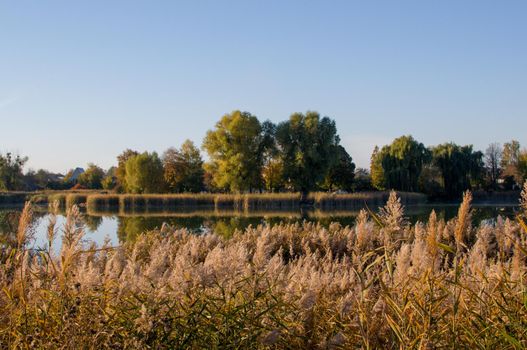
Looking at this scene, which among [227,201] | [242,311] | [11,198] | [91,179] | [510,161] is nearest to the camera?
[242,311]

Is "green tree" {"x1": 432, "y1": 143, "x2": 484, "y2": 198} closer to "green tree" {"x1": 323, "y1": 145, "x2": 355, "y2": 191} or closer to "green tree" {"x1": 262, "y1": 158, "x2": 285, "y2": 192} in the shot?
"green tree" {"x1": 323, "y1": 145, "x2": 355, "y2": 191}

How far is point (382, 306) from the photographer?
323 cm

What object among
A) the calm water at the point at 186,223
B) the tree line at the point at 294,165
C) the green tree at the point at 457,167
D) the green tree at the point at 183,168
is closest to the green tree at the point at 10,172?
the tree line at the point at 294,165

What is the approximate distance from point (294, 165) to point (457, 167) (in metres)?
18.2

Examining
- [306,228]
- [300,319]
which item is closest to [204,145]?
[306,228]

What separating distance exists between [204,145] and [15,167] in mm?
23085

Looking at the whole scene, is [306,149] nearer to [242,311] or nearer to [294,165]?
[294,165]

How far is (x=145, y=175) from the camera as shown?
174 ft

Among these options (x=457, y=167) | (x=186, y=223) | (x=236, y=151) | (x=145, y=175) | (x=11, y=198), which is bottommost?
(x=186, y=223)

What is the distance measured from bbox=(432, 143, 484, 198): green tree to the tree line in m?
0.10

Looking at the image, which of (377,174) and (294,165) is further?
(377,174)

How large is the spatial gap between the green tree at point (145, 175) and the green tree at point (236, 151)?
6.82 meters

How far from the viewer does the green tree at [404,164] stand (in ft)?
179

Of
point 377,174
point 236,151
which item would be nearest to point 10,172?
point 236,151
